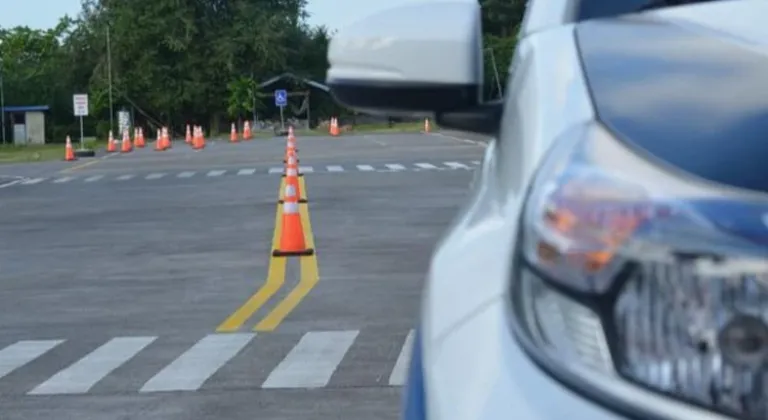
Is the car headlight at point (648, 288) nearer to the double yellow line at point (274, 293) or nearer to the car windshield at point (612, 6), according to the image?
the car windshield at point (612, 6)

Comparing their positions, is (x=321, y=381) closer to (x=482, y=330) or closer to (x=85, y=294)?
(x=85, y=294)

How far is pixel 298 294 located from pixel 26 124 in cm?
8308

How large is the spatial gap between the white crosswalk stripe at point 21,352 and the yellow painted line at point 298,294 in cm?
137

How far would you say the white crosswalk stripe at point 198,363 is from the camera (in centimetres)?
893

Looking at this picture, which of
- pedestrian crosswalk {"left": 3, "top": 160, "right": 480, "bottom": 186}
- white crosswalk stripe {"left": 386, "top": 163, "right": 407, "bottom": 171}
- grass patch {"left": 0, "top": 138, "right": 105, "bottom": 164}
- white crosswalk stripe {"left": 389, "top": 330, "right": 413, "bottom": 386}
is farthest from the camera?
grass patch {"left": 0, "top": 138, "right": 105, "bottom": 164}

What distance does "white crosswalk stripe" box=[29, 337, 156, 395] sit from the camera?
8984mm

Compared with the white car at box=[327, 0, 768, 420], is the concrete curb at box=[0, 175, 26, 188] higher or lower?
lower

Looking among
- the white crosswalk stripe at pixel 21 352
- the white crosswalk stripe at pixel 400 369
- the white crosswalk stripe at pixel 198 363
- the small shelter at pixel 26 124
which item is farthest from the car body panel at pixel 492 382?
the small shelter at pixel 26 124

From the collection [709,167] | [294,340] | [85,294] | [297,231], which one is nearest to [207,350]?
[294,340]

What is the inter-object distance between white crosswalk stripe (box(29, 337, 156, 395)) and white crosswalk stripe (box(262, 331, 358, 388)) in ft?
3.22

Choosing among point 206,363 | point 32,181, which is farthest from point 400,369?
point 32,181

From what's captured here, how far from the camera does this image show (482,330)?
210 centimetres

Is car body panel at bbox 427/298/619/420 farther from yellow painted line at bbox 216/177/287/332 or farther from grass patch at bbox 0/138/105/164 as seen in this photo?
grass patch at bbox 0/138/105/164

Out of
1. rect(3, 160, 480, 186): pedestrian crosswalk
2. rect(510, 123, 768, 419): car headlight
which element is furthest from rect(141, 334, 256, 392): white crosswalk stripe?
rect(3, 160, 480, 186): pedestrian crosswalk
